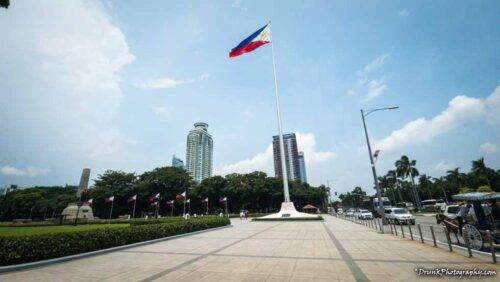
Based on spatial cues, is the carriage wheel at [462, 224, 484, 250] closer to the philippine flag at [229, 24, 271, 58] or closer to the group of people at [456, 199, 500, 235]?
the group of people at [456, 199, 500, 235]

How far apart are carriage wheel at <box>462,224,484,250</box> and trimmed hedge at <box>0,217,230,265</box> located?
1512cm

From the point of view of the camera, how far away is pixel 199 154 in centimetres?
15988

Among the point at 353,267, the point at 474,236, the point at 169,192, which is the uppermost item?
the point at 169,192

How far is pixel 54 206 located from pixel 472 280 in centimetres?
10261

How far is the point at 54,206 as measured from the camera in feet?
267

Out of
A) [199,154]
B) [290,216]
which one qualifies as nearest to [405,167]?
[290,216]

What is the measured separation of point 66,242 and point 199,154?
15128 cm

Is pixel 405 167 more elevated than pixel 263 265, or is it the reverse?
pixel 405 167

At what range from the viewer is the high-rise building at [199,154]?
157 metres

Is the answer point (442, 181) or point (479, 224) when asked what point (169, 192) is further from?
point (442, 181)

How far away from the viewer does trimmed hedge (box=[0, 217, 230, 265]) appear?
28.8 feet

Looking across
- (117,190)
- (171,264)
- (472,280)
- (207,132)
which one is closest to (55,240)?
(171,264)

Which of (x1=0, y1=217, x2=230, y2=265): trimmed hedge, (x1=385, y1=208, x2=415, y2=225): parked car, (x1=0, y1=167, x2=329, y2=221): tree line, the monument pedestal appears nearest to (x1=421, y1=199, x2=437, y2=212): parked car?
(x1=0, y1=167, x2=329, y2=221): tree line

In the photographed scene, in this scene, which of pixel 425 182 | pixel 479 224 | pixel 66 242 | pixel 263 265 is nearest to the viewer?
pixel 263 265
